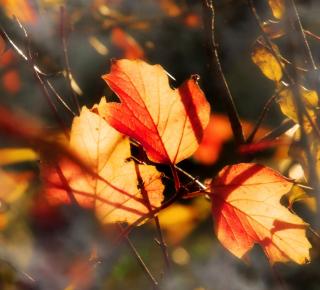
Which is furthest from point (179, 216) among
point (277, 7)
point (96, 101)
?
point (96, 101)

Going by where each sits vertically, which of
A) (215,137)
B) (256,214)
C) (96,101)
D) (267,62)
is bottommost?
(215,137)

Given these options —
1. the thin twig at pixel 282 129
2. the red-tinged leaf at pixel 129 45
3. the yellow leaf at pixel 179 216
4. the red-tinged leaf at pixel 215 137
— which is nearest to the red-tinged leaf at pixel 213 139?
the red-tinged leaf at pixel 215 137

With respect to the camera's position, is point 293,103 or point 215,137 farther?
point 215,137

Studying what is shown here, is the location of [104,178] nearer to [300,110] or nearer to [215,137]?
[300,110]

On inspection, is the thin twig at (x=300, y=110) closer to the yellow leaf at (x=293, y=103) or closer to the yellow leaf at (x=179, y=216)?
the yellow leaf at (x=293, y=103)

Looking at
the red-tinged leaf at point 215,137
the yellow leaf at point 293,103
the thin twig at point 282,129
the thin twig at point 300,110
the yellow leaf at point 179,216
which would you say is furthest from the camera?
the red-tinged leaf at point 215,137

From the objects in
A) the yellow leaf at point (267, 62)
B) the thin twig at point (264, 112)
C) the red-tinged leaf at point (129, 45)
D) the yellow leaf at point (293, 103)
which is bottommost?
the red-tinged leaf at point (129, 45)

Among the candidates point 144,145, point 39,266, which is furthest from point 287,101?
point 39,266
